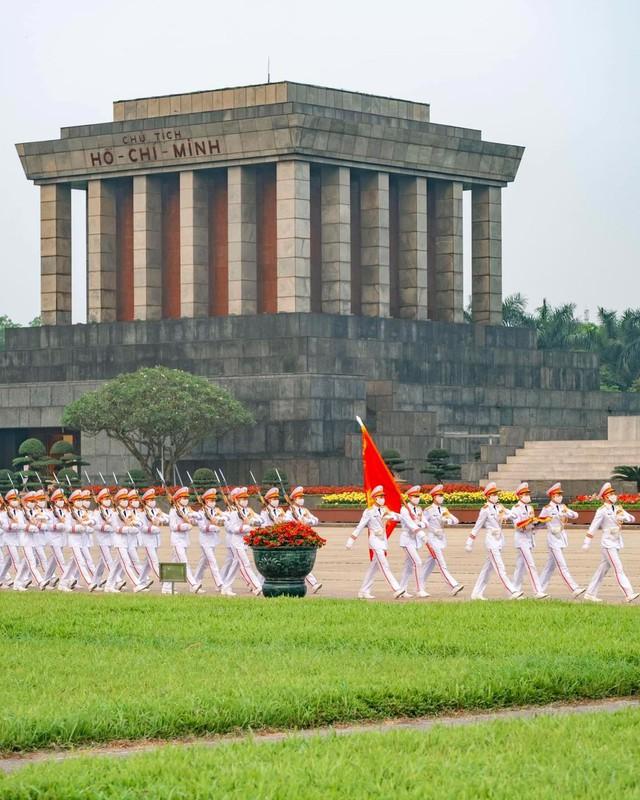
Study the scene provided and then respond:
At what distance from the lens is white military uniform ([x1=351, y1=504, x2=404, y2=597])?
28203 millimetres

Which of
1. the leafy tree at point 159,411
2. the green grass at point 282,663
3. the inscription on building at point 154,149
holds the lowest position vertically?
the green grass at point 282,663

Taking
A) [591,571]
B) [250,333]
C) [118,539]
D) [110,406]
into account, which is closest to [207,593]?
[118,539]

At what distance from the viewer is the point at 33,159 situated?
7419cm

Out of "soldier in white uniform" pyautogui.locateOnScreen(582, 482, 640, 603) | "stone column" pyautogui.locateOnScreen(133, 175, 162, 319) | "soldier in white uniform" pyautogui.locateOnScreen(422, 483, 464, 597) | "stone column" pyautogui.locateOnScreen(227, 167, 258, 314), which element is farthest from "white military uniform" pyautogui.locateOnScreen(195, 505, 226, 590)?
"stone column" pyautogui.locateOnScreen(133, 175, 162, 319)

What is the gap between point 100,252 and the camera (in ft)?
239

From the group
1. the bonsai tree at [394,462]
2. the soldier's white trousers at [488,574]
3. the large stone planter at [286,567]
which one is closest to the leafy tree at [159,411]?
the bonsai tree at [394,462]

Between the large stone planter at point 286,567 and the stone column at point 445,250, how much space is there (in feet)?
150

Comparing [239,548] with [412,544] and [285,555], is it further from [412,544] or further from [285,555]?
[412,544]

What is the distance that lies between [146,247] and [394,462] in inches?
653

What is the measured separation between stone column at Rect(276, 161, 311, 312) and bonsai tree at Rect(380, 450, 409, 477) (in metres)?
8.33

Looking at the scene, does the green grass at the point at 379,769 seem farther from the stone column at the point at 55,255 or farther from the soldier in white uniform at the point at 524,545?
the stone column at the point at 55,255

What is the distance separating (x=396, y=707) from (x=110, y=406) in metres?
45.4

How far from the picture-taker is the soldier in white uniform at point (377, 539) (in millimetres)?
28203

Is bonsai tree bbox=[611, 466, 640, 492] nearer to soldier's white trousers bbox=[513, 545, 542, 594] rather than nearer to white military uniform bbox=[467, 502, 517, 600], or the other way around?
white military uniform bbox=[467, 502, 517, 600]
